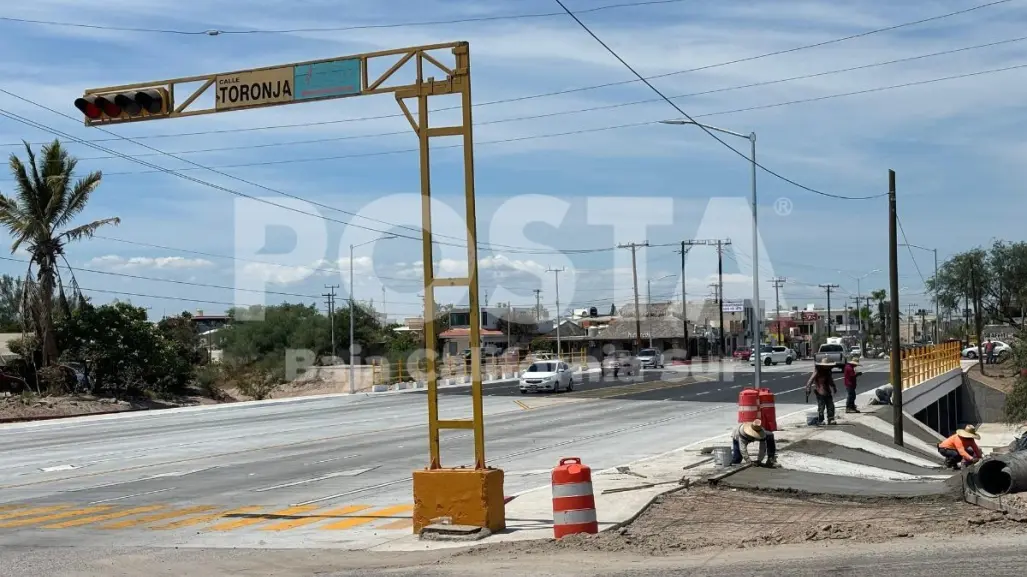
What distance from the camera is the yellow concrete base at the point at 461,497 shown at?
12438 millimetres

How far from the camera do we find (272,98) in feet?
47.6

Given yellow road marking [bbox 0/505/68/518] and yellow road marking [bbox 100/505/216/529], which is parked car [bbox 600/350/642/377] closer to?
yellow road marking [bbox 100/505/216/529]

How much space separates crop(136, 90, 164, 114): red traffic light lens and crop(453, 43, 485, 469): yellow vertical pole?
453cm

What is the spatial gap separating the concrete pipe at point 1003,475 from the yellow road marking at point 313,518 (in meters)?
8.47

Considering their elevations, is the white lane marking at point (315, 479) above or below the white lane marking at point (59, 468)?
below

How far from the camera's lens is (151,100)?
1495 centimetres

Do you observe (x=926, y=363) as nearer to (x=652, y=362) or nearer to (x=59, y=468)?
(x=652, y=362)

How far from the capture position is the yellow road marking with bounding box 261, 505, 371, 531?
14570 mm

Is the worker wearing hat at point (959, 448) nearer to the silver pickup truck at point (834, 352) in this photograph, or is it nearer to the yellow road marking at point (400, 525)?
the yellow road marking at point (400, 525)

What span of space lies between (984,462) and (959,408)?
51569mm

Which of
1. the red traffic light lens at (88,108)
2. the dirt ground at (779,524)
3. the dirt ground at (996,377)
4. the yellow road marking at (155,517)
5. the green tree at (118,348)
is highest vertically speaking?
the red traffic light lens at (88,108)

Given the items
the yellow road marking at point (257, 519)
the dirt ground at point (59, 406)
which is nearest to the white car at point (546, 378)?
the dirt ground at point (59, 406)

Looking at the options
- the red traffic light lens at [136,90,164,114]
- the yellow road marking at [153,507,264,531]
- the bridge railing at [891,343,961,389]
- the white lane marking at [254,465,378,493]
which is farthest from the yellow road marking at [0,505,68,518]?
the bridge railing at [891,343,961,389]

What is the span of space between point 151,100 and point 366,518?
638 centimetres
